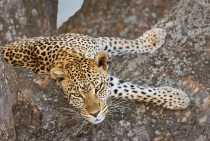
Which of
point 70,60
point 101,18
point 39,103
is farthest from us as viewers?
point 101,18

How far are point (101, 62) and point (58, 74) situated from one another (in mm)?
482

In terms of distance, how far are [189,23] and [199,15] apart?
132 millimetres

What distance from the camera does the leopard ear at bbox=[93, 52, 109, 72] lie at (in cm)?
521

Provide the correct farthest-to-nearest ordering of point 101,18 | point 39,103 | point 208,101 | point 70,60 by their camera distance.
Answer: point 101,18 < point 70,60 < point 208,101 < point 39,103

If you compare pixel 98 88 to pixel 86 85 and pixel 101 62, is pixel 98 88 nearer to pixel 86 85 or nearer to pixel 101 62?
pixel 86 85

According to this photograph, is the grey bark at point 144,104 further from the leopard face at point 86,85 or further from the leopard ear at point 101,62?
the leopard ear at point 101,62

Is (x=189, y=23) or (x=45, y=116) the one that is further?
(x=189, y=23)

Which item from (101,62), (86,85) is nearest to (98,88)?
(86,85)

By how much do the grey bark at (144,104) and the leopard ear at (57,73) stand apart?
0.11 meters

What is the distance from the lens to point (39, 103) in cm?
475

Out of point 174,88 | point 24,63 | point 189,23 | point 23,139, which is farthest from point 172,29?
point 23,139

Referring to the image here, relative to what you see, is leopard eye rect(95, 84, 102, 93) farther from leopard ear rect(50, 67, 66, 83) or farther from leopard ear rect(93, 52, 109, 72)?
leopard ear rect(50, 67, 66, 83)

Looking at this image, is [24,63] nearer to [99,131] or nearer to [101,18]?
[99,131]

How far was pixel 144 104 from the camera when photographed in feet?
16.9
